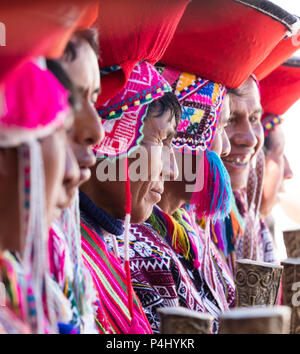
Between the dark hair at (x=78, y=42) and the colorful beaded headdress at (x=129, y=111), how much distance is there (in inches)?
19.7

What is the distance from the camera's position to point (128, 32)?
6.14ft

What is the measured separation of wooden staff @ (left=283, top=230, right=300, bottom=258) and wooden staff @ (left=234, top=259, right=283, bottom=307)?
1.96 feet

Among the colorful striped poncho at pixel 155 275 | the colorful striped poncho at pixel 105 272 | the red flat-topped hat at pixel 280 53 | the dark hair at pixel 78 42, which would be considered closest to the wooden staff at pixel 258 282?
the colorful striped poncho at pixel 105 272

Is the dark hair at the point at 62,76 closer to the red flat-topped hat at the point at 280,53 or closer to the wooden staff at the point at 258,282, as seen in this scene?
the wooden staff at the point at 258,282

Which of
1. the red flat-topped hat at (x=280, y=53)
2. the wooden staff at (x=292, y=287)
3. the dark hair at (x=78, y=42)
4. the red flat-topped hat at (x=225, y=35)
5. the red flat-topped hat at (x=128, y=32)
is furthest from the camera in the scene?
the red flat-topped hat at (x=280, y=53)

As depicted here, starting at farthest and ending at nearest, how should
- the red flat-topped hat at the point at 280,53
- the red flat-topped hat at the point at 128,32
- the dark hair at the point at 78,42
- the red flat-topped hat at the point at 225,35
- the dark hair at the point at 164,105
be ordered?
the red flat-topped hat at the point at 280,53 → the red flat-topped hat at the point at 225,35 → the dark hair at the point at 164,105 → the red flat-topped hat at the point at 128,32 → the dark hair at the point at 78,42

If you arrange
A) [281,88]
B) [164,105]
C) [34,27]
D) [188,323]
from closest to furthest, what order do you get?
[34,27] → [188,323] → [164,105] → [281,88]

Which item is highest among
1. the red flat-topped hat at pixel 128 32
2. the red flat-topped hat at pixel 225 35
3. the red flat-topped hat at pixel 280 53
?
the red flat-topped hat at pixel 280 53

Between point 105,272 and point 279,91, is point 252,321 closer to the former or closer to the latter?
point 105,272

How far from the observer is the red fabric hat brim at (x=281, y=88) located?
3.60 metres

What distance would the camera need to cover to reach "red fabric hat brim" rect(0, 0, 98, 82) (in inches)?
41.8

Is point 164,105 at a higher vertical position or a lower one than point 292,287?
higher

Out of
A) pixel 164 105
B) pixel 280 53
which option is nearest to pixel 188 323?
pixel 164 105

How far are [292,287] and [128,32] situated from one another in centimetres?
86
